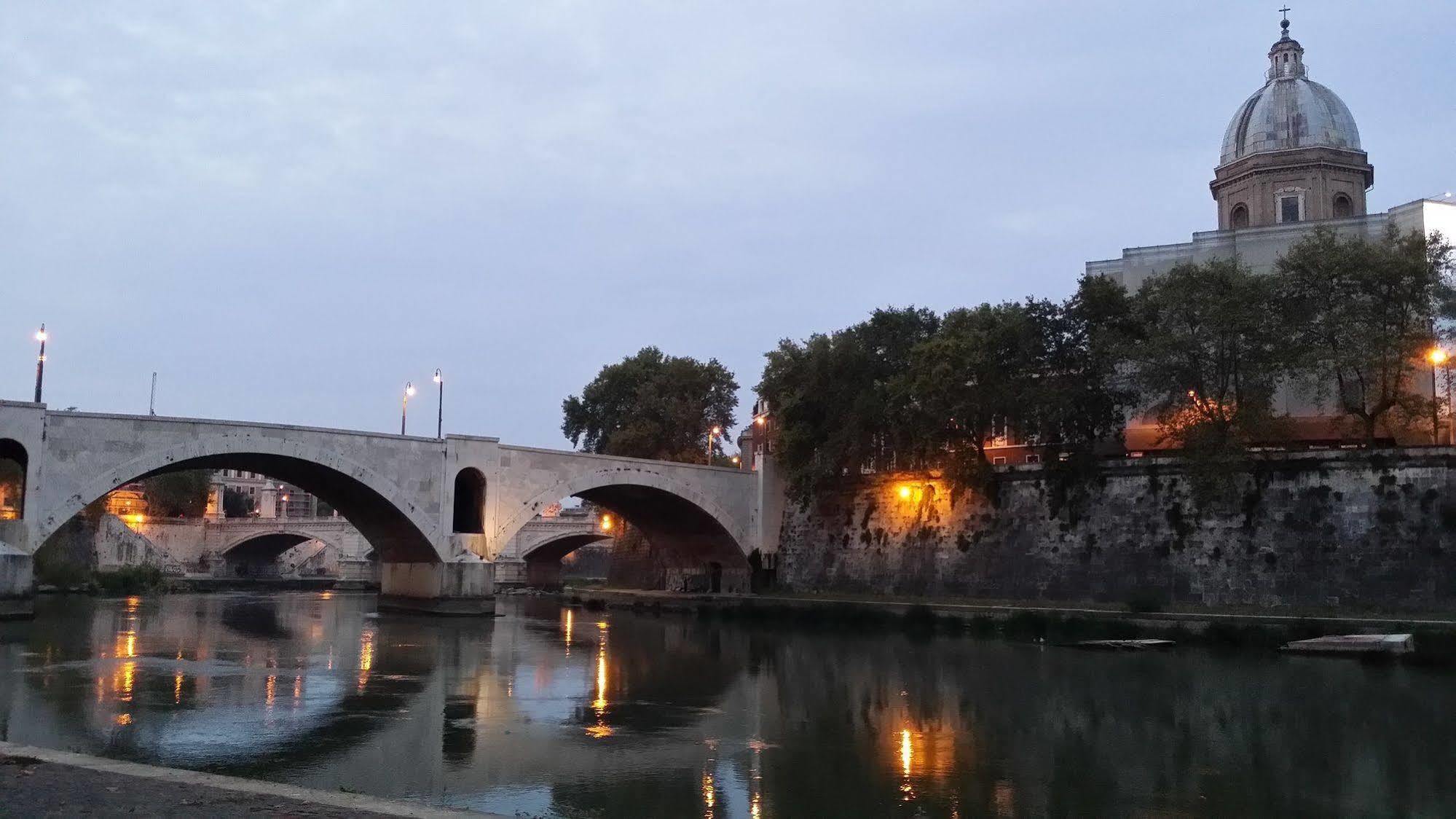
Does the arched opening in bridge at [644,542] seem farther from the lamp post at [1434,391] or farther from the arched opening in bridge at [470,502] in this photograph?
the lamp post at [1434,391]

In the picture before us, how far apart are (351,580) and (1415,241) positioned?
5898 cm

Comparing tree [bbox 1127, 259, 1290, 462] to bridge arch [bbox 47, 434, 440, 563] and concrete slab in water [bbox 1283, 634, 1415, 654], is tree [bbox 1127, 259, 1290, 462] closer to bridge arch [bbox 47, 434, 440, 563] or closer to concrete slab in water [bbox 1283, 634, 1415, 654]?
concrete slab in water [bbox 1283, 634, 1415, 654]

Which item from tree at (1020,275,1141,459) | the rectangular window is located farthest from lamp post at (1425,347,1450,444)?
the rectangular window

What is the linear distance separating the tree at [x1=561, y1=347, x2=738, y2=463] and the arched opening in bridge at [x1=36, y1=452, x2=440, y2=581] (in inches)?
585

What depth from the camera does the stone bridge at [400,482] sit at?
33219mm

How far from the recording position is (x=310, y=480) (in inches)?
1644

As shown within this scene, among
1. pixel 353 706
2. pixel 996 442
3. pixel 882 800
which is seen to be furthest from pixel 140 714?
pixel 996 442

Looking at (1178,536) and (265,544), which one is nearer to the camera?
(1178,536)

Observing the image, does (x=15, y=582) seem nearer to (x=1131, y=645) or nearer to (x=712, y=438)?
(x=1131, y=645)

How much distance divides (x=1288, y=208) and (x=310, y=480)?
124 feet

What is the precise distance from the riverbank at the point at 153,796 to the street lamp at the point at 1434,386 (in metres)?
31.7

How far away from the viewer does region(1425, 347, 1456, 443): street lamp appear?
32412 millimetres

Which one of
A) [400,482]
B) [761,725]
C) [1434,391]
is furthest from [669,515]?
[761,725]

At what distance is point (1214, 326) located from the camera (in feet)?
110
